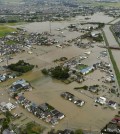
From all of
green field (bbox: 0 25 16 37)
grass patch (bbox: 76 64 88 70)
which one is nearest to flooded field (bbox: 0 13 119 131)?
grass patch (bbox: 76 64 88 70)

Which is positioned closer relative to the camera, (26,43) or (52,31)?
(26,43)

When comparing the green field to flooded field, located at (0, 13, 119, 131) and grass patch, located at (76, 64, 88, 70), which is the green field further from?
grass patch, located at (76, 64, 88, 70)

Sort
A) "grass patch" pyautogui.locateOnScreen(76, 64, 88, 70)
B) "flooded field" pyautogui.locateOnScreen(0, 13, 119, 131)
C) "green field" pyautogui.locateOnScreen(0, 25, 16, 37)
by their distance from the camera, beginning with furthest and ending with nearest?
"green field" pyautogui.locateOnScreen(0, 25, 16, 37) → "grass patch" pyautogui.locateOnScreen(76, 64, 88, 70) → "flooded field" pyautogui.locateOnScreen(0, 13, 119, 131)

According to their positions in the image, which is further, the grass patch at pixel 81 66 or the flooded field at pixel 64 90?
the grass patch at pixel 81 66

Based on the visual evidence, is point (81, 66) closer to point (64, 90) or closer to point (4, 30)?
point (64, 90)

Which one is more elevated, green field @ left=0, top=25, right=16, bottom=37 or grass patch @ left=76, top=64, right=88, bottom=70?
grass patch @ left=76, top=64, right=88, bottom=70

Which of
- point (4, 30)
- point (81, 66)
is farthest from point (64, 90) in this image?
point (4, 30)

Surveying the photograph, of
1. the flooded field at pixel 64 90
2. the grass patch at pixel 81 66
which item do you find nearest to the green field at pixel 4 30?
the flooded field at pixel 64 90

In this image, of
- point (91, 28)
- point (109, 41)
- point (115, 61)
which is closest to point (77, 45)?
point (109, 41)

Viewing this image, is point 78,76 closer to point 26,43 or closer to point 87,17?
point 26,43

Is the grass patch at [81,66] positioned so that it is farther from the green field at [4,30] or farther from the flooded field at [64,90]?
the green field at [4,30]

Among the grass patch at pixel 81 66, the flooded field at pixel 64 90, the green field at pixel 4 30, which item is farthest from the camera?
the green field at pixel 4 30
